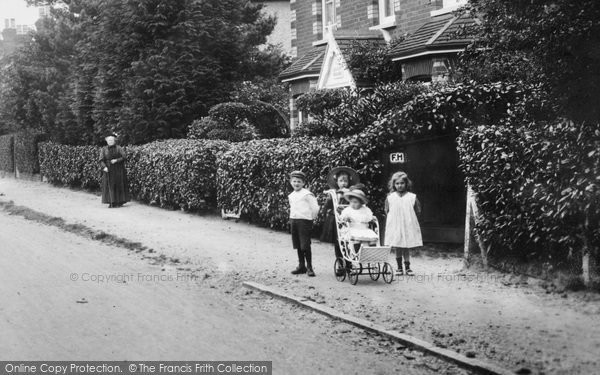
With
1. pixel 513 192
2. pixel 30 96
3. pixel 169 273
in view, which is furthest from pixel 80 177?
pixel 513 192

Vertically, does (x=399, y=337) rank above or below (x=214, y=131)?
below

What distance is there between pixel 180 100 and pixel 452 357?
17.8 meters

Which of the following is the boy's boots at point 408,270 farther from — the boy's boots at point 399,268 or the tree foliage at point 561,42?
the tree foliage at point 561,42

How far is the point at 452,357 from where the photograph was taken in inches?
245

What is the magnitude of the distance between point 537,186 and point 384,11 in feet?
52.0

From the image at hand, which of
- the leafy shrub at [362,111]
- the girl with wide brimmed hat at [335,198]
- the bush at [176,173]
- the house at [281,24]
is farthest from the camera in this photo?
the house at [281,24]

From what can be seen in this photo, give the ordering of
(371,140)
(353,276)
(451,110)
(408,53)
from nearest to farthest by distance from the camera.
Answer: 1. (353,276)
2. (451,110)
3. (371,140)
4. (408,53)

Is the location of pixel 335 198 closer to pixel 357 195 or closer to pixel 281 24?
pixel 357 195

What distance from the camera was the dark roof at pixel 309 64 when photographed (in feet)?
78.9

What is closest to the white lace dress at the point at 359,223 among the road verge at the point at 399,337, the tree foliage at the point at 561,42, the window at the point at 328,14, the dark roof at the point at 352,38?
the road verge at the point at 399,337

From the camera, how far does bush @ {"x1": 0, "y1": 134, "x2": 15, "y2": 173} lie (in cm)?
3656

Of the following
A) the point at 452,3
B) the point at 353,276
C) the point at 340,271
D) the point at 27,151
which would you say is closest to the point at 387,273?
the point at 353,276

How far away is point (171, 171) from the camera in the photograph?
60.3 ft

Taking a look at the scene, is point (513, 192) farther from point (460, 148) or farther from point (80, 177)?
point (80, 177)
